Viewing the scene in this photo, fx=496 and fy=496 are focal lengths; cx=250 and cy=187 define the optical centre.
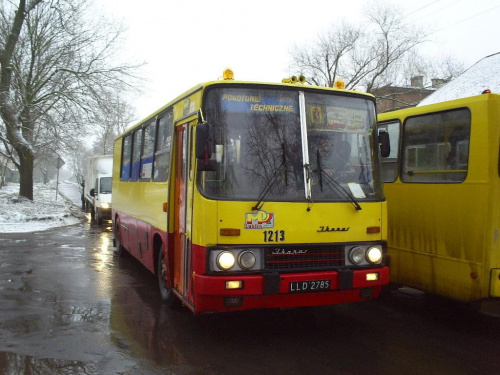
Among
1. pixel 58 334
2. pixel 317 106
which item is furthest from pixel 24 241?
pixel 317 106

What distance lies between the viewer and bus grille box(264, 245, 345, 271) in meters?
Answer: 5.41

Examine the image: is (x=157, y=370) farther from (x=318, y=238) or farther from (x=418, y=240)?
(x=418, y=240)

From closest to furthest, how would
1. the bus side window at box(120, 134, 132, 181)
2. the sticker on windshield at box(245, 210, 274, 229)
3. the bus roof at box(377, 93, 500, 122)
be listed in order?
the sticker on windshield at box(245, 210, 274, 229)
the bus roof at box(377, 93, 500, 122)
the bus side window at box(120, 134, 132, 181)

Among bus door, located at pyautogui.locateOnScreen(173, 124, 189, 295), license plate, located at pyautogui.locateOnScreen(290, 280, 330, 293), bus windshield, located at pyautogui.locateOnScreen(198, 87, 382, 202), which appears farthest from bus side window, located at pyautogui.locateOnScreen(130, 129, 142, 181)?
license plate, located at pyautogui.locateOnScreen(290, 280, 330, 293)

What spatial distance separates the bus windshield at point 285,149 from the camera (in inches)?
214

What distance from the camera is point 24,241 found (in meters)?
14.8

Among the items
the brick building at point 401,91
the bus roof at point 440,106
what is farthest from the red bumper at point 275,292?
the brick building at point 401,91

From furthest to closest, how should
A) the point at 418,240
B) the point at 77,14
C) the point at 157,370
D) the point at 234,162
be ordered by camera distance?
the point at 77,14, the point at 418,240, the point at 234,162, the point at 157,370

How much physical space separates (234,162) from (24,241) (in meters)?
11.6

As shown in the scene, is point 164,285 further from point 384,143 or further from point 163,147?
point 384,143

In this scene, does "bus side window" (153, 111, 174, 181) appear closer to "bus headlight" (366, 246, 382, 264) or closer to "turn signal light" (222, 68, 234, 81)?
"turn signal light" (222, 68, 234, 81)

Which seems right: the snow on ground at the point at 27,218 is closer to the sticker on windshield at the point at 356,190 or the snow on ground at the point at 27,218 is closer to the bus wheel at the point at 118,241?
the bus wheel at the point at 118,241

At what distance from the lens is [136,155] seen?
9.85m

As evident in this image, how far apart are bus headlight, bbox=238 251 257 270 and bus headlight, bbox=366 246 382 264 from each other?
1.40 meters
